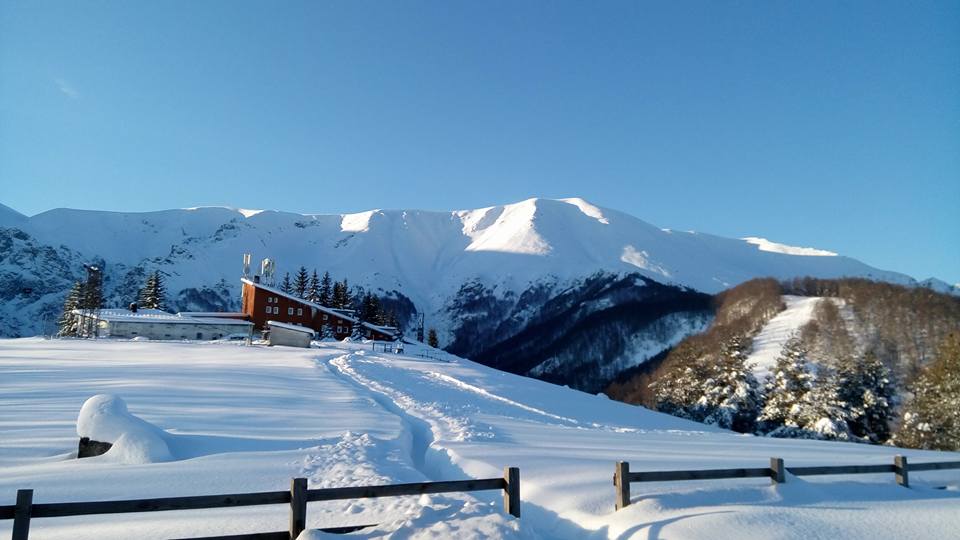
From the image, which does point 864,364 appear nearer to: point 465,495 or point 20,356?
point 465,495

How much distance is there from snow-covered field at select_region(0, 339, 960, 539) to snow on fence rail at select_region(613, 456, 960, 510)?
257mm

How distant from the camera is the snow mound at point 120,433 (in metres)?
11.1

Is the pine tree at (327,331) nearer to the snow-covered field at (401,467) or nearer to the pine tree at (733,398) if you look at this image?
the pine tree at (733,398)

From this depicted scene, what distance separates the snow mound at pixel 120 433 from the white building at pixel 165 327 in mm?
58348

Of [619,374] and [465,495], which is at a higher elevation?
[465,495]

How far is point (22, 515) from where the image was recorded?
18.4 feet

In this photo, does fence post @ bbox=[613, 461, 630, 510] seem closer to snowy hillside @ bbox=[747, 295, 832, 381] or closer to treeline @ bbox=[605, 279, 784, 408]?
treeline @ bbox=[605, 279, 784, 408]

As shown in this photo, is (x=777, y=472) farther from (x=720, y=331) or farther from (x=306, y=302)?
(x=720, y=331)

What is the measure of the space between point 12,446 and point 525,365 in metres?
159

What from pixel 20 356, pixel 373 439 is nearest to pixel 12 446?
pixel 373 439

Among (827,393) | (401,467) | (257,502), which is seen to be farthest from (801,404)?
(257,502)

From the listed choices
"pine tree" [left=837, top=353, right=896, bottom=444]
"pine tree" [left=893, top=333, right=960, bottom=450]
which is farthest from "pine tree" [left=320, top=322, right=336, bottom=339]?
"pine tree" [left=893, top=333, right=960, bottom=450]

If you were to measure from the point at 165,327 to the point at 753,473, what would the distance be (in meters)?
68.4

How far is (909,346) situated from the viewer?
8256 centimetres
